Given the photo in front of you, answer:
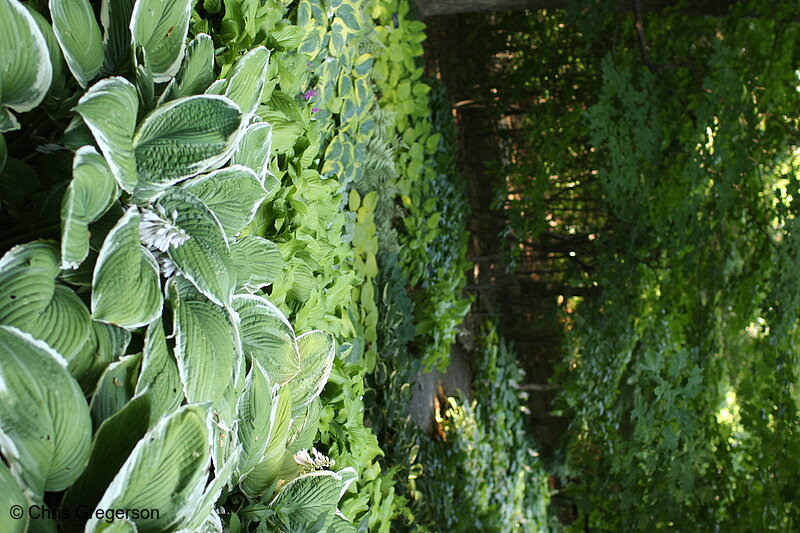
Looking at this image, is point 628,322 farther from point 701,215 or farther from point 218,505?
point 218,505

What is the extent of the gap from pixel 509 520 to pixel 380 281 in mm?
1673

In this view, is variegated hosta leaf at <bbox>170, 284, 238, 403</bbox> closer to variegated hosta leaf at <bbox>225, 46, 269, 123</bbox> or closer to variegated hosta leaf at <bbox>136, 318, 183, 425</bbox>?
variegated hosta leaf at <bbox>136, 318, 183, 425</bbox>

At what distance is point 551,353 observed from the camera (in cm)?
378

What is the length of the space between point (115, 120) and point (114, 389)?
197 mm

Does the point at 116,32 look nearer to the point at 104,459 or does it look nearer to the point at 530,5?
the point at 104,459

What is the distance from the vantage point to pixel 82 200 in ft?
1.38

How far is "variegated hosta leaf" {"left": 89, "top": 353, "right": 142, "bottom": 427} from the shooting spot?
453mm

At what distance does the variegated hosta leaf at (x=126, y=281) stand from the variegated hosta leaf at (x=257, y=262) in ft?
0.48

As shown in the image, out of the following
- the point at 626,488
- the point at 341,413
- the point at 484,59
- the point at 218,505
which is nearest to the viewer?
the point at 218,505

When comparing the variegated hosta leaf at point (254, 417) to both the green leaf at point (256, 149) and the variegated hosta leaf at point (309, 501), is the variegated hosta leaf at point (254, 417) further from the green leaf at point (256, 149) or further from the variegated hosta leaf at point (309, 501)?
the green leaf at point (256, 149)

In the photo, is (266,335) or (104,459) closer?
(104,459)

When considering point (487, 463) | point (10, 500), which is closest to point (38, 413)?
point (10, 500)

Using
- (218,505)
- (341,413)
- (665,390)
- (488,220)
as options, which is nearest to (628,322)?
(665,390)

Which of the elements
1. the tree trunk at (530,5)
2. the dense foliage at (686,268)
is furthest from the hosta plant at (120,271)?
the dense foliage at (686,268)
